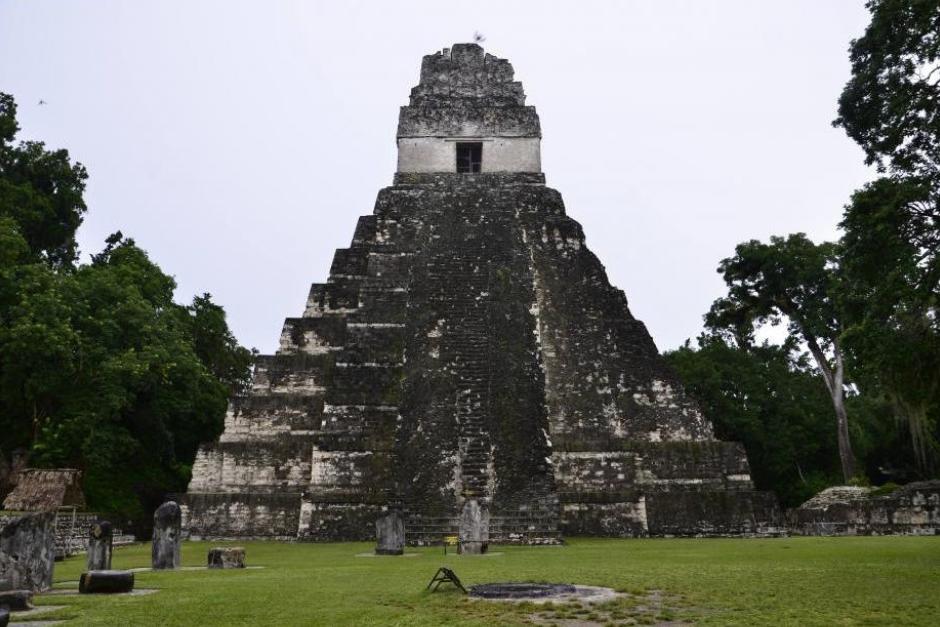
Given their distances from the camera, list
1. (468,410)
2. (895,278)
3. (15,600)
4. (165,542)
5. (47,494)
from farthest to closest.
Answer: (468,410) → (47,494) → (165,542) → (895,278) → (15,600)

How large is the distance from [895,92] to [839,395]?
18143 mm

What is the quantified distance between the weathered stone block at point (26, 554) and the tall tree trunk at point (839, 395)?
21.5m

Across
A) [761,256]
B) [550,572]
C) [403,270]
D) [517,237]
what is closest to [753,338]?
[761,256]

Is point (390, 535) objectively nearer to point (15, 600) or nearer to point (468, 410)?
point (468, 410)

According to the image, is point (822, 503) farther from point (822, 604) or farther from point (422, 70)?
point (422, 70)

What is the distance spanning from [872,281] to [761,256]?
18.1 metres

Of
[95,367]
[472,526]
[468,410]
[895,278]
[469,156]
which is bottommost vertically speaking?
[472,526]

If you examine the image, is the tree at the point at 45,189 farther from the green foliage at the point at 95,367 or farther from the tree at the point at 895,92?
the tree at the point at 895,92

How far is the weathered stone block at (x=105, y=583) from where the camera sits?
251 inches

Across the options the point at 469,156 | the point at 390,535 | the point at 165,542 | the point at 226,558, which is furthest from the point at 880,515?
the point at 165,542

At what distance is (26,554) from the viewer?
6812 mm

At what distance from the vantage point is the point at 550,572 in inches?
288

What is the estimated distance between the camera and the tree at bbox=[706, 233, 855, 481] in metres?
25.1

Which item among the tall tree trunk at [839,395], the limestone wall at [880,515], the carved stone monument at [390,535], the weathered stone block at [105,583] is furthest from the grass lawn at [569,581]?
the tall tree trunk at [839,395]
